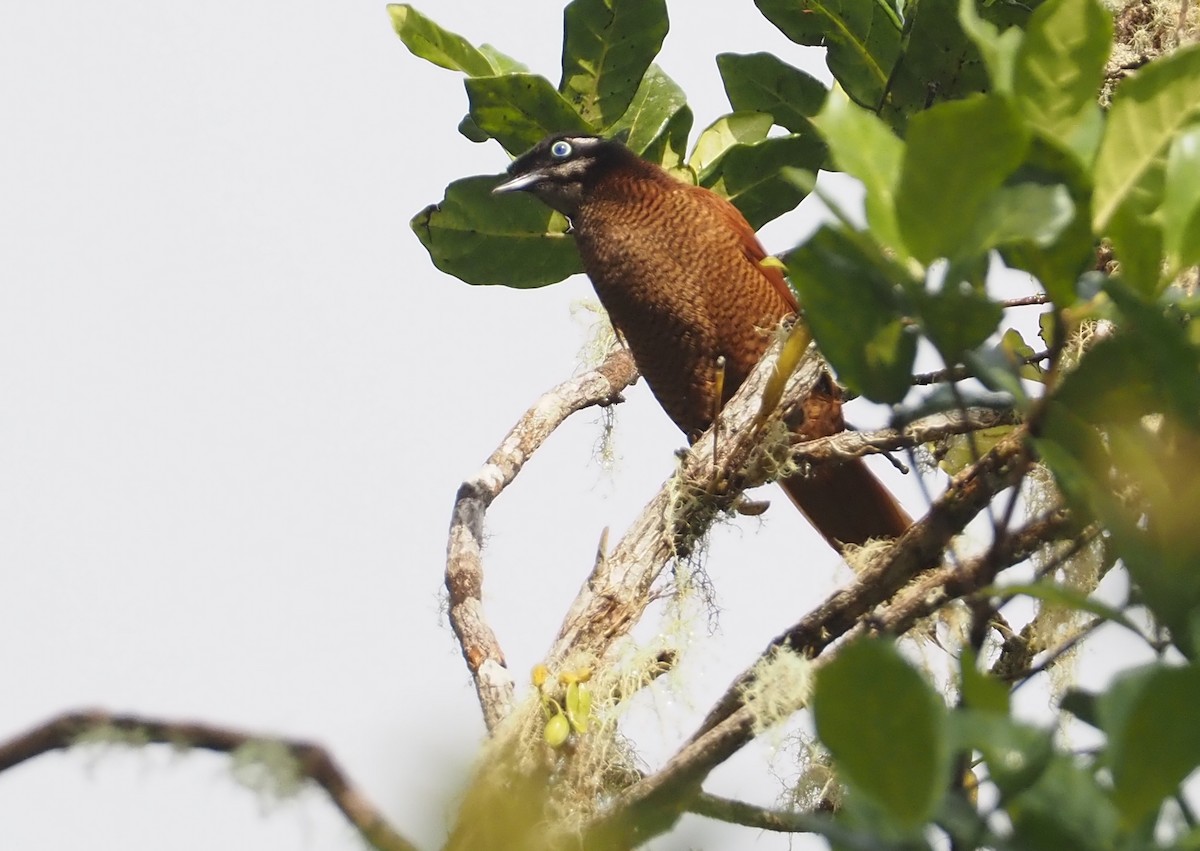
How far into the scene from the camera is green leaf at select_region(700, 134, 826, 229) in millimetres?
2932

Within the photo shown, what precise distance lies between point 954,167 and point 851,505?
261 cm

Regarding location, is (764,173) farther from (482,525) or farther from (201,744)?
(201,744)

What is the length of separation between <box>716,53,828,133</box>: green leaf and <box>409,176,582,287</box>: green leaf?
1.82ft

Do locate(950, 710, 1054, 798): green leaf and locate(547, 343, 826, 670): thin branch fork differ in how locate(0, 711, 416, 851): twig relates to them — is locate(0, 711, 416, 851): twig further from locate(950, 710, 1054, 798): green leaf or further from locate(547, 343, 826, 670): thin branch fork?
locate(547, 343, 826, 670): thin branch fork

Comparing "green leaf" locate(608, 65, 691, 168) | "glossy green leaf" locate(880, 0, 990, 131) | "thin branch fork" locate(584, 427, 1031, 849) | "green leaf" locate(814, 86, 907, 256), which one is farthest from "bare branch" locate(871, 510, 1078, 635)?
"green leaf" locate(608, 65, 691, 168)

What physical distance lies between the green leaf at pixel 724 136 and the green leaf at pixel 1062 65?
2078mm

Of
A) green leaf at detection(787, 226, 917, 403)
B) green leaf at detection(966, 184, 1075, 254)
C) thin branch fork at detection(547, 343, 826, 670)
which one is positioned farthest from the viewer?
thin branch fork at detection(547, 343, 826, 670)

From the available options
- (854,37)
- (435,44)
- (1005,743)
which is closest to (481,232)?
(435,44)

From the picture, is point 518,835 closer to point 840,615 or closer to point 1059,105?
point 1059,105

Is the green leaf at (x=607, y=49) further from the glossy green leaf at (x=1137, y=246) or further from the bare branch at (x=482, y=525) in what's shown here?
the glossy green leaf at (x=1137, y=246)

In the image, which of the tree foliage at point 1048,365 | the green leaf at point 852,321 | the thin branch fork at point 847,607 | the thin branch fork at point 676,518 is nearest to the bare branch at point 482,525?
the thin branch fork at point 676,518

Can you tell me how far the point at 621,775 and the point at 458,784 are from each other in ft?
4.74

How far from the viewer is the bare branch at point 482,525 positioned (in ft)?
7.71

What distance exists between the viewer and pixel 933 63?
8.50 feet
